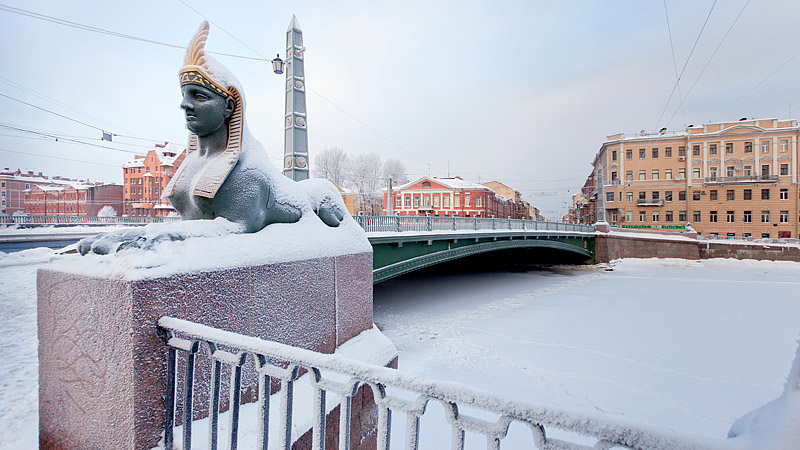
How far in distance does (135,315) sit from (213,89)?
6.76 feet

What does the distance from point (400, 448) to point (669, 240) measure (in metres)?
30.0

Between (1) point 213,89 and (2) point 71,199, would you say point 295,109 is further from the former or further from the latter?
(2) point 71,199

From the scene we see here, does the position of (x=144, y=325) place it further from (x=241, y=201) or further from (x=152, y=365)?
(x=241, y=201)

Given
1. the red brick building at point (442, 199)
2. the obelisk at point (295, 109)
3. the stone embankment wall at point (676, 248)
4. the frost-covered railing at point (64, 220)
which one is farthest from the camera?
the red brick building at point (442, 199)

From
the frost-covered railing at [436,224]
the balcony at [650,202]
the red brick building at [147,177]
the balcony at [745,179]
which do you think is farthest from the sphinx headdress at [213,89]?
the balcony at [745,179]

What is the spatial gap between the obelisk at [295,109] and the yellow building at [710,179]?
29137 millimetres

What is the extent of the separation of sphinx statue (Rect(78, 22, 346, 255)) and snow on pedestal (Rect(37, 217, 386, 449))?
272mm

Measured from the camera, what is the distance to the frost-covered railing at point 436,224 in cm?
1046

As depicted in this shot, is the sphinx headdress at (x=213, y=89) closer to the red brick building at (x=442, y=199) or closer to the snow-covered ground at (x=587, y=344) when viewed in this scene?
the snow-covered ground at (x=587, y=344)

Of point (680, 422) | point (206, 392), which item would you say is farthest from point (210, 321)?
point (680, 422)

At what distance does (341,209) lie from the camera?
182 inches

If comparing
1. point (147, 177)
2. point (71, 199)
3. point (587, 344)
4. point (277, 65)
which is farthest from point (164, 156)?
point (587, 344)

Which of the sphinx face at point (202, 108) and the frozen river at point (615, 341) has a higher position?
the sphinx face at point (202, 108)

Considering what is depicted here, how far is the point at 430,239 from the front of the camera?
39.9ft
